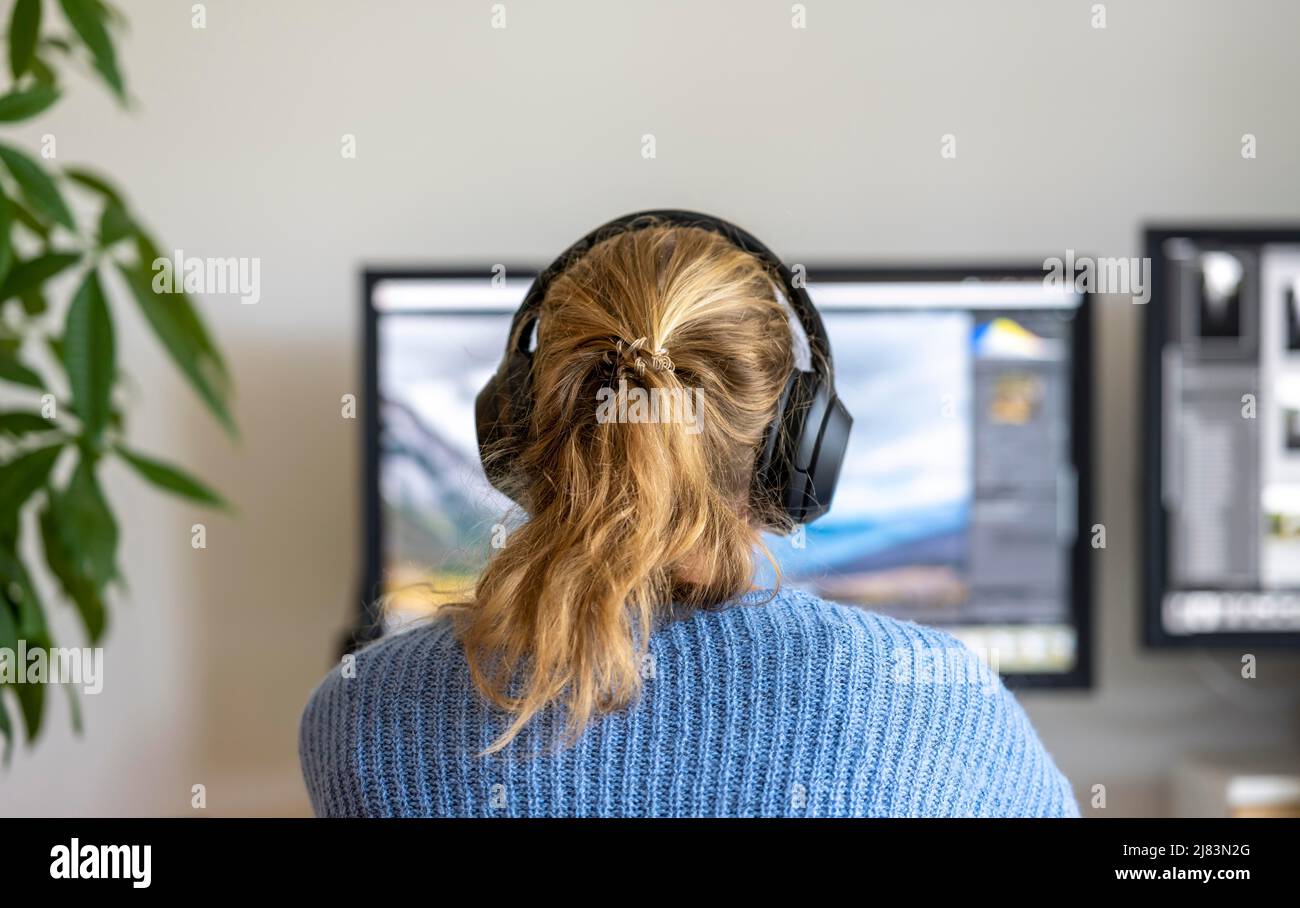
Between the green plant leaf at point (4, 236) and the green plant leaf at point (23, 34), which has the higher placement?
the green plant leaf at point (23, 34)

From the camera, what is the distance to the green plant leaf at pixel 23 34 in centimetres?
123

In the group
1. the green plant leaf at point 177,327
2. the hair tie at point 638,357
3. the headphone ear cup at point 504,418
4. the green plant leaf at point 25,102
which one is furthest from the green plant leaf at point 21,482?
the hair tie at point 638,357

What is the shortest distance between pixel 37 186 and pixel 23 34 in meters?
0.18

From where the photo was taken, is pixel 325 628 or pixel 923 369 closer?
pixel 923 369

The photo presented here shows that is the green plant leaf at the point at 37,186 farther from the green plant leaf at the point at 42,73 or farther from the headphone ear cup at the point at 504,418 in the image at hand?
the headphone ear cup at the point at 504,418

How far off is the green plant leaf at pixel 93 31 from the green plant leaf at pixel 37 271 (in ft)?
0.66

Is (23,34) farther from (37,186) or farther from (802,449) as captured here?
(802,449)

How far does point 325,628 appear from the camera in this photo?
1.78 meters

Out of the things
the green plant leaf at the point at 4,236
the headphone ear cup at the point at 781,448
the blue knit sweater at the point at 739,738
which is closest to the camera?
the blue knit sweater at the point at 739,738

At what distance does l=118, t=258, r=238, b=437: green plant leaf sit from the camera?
1.30m

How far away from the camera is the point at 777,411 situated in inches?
28.3

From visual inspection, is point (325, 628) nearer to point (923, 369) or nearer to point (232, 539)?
point (232, 539)
